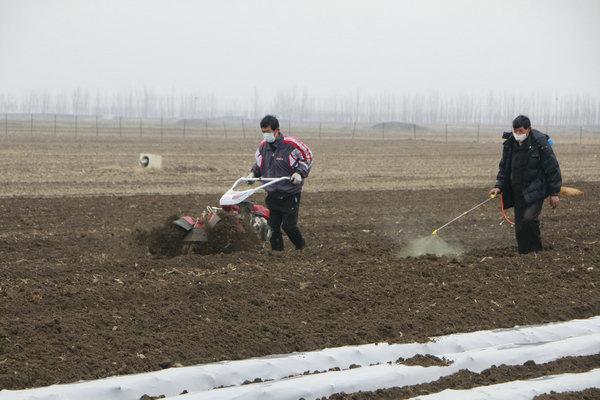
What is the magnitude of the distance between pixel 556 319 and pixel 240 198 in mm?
4301

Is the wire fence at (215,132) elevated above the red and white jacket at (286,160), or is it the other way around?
the red and white jacket at (286,160)

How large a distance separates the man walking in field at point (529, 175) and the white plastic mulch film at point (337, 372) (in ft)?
11.9

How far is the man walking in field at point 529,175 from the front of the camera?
37.6ft

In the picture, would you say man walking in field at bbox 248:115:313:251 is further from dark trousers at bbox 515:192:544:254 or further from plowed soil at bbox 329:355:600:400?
plowed soil at bbox 329:355:600:400

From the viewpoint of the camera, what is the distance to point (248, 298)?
8672 mm

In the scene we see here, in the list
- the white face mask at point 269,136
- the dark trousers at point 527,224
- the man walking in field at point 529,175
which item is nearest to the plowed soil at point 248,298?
the dark trousers at point 527,224

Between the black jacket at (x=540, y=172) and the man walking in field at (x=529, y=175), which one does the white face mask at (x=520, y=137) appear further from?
the black jacket at (x=540, y=172)

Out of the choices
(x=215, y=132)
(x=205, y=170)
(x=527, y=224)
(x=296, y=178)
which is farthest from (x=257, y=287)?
(x=215, y=132)

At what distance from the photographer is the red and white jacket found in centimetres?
1155

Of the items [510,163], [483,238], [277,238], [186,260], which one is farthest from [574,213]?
[186,260]

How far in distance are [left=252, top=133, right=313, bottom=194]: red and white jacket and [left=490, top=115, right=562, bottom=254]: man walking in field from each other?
7.52 ft

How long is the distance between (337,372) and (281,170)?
17.3 ft

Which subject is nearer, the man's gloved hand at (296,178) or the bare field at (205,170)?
the man's gloved hand at (296,178)

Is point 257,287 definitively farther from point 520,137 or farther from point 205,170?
point 205,170
